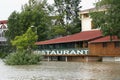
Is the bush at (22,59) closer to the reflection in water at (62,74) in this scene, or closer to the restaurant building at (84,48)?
the reflection in water at (62,74)

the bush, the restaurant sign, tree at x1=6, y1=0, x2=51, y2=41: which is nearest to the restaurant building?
the restaurant sign

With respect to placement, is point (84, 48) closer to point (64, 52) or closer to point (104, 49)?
point (104, 49)

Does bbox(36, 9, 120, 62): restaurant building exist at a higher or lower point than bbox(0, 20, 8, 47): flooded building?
higher

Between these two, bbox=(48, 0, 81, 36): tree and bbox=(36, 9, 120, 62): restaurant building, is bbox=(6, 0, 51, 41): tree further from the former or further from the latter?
bbox=(36, 9, 120, 62): restaurant building

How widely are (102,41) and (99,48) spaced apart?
6.08 feet

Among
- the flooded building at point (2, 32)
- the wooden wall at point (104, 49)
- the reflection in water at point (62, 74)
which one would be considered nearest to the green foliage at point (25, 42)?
the wooden wall at point (104, 49)

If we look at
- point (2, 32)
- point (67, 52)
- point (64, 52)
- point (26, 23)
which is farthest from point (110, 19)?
point (2, 32)

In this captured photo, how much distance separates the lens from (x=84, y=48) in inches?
2290

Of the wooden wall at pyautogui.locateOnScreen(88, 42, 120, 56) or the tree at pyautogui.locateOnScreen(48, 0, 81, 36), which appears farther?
the tree at pyautogui.locateOnScreen(48, 0, 81, 36)

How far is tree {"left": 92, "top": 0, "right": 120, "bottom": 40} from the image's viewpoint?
48031 mm

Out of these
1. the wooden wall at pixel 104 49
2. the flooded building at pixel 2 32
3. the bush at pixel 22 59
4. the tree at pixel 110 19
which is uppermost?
the tree at pixel 110 19

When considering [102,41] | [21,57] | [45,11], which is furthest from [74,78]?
[45,11]

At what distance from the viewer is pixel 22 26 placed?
79.9 metres

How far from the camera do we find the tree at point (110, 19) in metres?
48.0
